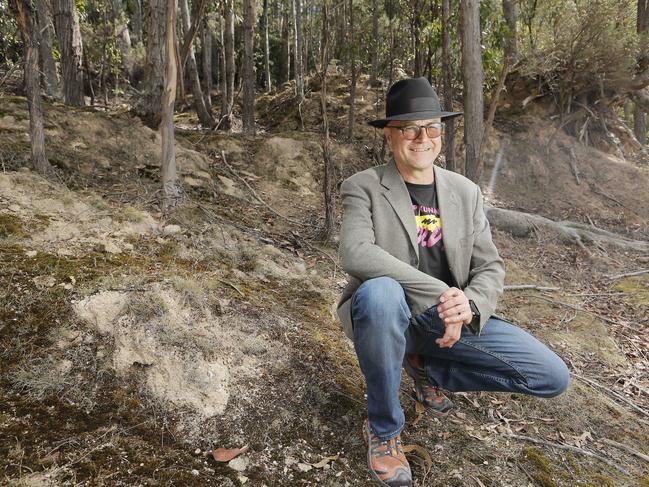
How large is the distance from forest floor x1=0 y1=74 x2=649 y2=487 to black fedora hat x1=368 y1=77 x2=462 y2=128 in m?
1.44

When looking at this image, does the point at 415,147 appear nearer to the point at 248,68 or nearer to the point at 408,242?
the point at 408,242

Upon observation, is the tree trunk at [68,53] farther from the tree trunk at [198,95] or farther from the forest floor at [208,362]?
the forest floor at [208,362]

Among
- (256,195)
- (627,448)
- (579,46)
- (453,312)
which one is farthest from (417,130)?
(579,46)

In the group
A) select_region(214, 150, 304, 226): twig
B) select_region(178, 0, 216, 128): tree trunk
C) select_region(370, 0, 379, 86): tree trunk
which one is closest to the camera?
select_region(214, 150, 304, 226): twig

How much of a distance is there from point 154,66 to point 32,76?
186cm

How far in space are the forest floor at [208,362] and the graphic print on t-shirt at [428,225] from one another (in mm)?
925

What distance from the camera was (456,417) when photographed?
252 cm

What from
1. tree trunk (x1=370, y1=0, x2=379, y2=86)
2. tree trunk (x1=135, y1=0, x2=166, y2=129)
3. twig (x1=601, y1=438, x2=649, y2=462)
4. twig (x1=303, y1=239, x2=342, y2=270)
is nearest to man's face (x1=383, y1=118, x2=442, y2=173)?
twig (x1=601, y1=438, x2=649, y2=462)

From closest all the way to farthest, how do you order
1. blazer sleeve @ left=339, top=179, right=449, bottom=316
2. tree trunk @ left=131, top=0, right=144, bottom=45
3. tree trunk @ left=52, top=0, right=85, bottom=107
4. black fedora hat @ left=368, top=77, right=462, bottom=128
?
blazer sleeve @ left=339, top=179, right=449, bottom=316 → black fedora hat @ left=368, top=77, right=462, bottom=128 → tree trunk @ left=52, top=0, right=85, bottom=107 → tree trunk @ left=131, top=0, right=144, bottom=45

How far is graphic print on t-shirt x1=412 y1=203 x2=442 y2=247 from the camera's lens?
91.0 inches

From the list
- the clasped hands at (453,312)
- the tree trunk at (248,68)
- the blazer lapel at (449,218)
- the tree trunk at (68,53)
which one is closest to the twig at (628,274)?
the blazer lapel at (449,218)

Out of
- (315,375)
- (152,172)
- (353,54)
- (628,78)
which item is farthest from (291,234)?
(628,78)

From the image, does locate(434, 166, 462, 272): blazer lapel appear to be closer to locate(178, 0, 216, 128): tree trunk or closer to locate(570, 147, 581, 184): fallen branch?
locate(178, 0, 216, 128): tree trunk

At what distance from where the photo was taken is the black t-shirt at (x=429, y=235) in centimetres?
230
